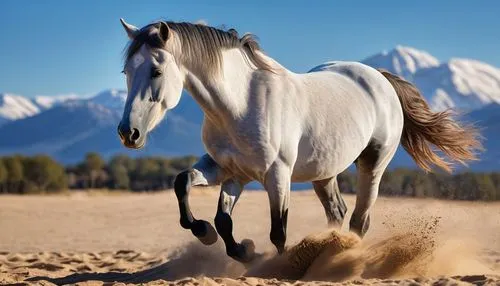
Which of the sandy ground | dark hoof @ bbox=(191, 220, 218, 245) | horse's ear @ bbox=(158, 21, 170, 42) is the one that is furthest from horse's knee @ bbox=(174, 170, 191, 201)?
horse's ear @ bbox=(158, 21, 170, 42)

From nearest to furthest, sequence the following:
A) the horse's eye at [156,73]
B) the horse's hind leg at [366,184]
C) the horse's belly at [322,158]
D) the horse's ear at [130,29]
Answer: the horse's eye at [156,73] → the horse's ear at [130,29] → the horse's belly at [322,158] → the horse's hind leg at [366,184]

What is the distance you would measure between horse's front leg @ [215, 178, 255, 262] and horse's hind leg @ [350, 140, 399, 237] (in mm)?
1456

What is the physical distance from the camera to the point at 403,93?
667 cm

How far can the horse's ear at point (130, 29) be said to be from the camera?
4.75 meters

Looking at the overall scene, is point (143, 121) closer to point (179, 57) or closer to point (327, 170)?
point (179, 57)

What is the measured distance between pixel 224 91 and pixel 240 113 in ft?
0.60

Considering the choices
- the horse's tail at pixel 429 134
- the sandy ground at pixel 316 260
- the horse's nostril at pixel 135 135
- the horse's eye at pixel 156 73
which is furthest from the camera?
the horse's tail at pixel 429 134

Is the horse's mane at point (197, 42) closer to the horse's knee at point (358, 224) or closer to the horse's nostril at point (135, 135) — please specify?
the horse's nostril at point (135, 135)

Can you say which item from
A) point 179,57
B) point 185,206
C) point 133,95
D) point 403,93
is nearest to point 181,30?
point 179,57

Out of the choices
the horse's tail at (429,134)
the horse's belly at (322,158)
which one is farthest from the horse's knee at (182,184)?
the horse's tail at (429,134)

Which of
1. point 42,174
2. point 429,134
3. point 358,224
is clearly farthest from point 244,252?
point 42,174

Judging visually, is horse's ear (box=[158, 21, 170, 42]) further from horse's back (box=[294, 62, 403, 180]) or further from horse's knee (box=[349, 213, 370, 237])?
horse's knee (box=[349, 213, 370, 237])

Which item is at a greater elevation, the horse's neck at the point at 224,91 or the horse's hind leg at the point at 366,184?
the horse's neck at the point at 224,91

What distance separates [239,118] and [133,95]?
81cm
